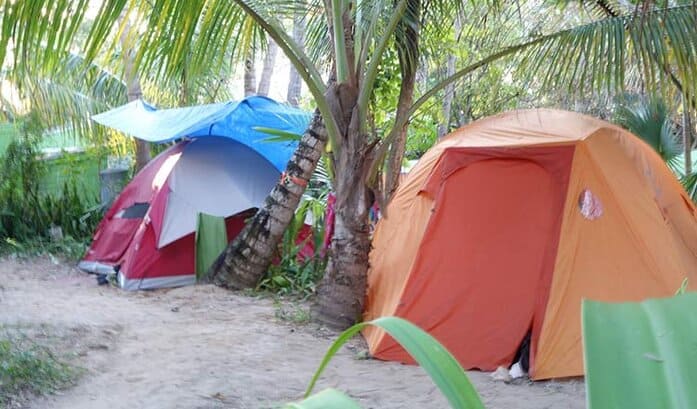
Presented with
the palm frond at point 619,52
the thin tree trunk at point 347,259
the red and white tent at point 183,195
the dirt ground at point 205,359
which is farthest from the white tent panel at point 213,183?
the palm frond at point 619,52

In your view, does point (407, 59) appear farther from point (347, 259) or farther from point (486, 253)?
point (486, 253)

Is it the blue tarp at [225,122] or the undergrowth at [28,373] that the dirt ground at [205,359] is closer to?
the undergrowth at [28,373]

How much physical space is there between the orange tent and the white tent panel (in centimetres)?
316

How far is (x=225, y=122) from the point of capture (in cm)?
848

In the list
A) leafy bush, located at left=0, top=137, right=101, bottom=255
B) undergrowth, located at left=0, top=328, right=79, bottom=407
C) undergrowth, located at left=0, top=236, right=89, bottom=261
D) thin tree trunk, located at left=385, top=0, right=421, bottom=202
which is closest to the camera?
undergrowth, located at left=0, top=328, right=79, bottom=407

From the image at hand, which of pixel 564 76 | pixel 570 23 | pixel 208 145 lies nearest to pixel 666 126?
pixel 570 23

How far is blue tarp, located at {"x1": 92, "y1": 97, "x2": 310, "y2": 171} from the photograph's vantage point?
822 cm

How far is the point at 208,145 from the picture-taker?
908cm

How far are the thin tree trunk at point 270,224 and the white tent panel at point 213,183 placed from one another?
0.69m

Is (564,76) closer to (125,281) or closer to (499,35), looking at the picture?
(499,35)

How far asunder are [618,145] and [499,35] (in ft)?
4.41

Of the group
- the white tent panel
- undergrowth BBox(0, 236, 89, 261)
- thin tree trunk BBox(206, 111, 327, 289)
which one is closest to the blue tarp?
the white tent panel

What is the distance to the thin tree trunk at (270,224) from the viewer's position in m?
7.36

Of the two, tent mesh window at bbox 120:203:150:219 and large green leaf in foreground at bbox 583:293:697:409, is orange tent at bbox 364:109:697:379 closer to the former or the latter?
tent mesh window at bbox 120:203:150:219
